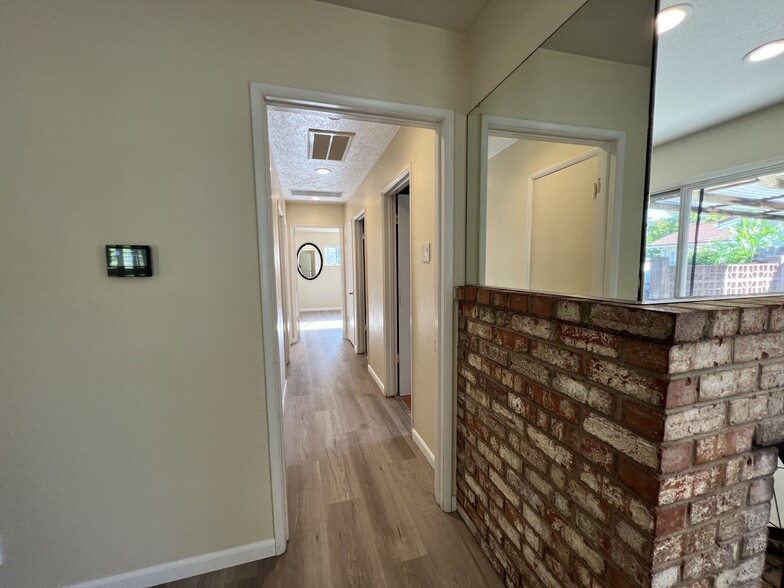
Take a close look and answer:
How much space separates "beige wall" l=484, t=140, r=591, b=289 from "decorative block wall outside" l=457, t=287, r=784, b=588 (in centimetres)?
48

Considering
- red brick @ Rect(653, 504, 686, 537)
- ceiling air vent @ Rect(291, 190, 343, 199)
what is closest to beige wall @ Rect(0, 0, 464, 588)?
red brick @ Rect(653, 504, 686, 537)

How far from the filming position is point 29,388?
1.11 meters

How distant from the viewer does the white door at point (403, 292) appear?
3033 mm

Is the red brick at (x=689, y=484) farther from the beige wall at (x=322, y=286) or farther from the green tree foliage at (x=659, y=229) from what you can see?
the beige wall at (x=322, y=286)

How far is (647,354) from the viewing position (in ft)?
2.27

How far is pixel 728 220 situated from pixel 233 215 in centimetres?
188

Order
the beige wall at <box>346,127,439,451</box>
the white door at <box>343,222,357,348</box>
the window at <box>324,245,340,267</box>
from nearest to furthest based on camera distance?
the beige wall at <box>346,127,439,451</box> < the white door at <box>343,222,357,348</box> < the window at <box>324,245,340,267</box>

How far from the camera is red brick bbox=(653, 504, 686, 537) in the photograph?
2.27ft

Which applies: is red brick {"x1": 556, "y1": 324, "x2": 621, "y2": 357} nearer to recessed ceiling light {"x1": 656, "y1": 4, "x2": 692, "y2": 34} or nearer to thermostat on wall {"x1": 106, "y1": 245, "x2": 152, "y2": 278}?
recessed ceiling light {"x1": 656, "y1": 4, "x2": 692, "y2": 34}

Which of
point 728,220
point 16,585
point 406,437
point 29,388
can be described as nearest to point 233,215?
point 29,388

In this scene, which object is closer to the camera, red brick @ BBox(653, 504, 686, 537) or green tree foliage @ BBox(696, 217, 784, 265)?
red brick @ BBox(653, 504, 686, 537)

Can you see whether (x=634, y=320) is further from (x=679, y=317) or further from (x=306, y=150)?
(x=306, y=150)

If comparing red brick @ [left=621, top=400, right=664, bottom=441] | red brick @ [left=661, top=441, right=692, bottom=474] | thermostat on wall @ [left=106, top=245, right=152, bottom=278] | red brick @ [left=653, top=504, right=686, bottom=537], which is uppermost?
thermostat on wall @ [left=106, top=245, right=152, bottom=278]

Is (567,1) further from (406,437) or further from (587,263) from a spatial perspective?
(406,437)
